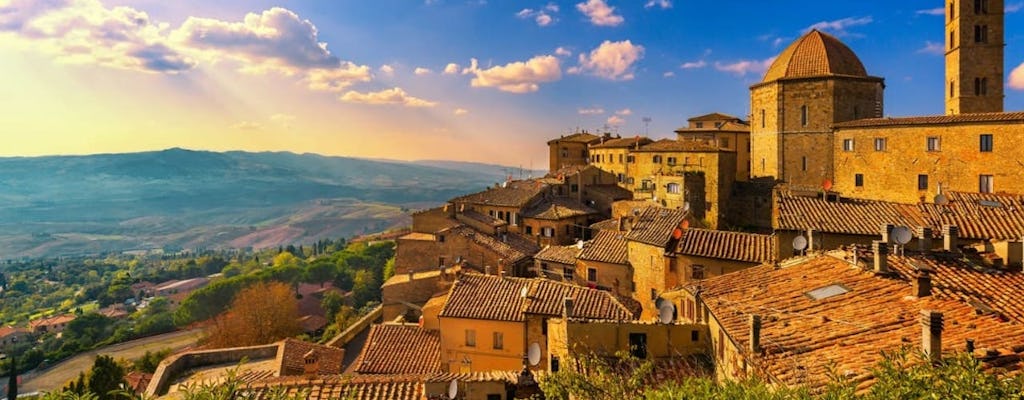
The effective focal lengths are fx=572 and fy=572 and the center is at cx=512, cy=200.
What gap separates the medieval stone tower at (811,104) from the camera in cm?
4038

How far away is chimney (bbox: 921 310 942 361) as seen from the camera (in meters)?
8.42

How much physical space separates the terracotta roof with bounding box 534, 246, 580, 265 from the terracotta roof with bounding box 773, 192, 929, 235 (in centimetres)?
1303

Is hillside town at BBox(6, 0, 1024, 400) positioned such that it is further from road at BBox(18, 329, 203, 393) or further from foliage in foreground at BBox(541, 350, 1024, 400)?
road at BBox(18, 329, 203, 393)

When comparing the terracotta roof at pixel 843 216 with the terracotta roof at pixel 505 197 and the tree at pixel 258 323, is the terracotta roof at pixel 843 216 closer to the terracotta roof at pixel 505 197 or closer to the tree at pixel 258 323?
the terracotta roof at pixel 505 197

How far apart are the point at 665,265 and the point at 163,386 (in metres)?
20.9

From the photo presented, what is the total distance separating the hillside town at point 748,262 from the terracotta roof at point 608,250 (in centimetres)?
13

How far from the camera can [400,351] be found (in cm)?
2455

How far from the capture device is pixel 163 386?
22.2 m

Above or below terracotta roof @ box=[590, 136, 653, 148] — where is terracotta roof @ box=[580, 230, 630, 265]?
below

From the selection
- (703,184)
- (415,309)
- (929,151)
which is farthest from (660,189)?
(415,309)

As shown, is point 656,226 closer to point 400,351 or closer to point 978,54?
point 400,351

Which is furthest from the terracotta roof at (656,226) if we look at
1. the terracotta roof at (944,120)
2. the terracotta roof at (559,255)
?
the terracotta roof at (944,120)

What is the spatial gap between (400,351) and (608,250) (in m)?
12.2

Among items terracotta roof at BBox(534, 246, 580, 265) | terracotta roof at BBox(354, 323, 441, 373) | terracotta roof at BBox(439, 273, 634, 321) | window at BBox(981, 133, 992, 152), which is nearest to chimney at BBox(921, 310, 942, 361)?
terracotta roof at BBox(439, 273, 634, 321)
